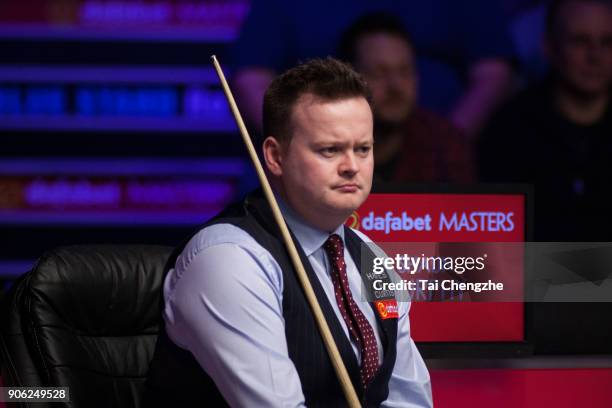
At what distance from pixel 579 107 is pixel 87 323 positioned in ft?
11.6

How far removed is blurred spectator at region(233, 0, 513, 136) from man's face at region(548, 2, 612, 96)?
252mm

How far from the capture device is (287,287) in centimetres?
175

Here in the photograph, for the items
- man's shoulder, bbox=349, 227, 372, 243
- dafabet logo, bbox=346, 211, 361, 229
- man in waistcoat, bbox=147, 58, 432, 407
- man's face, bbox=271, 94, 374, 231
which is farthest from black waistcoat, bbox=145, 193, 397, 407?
dafabet logo, bbox=346, 211, 361, 229

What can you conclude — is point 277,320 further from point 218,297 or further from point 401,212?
point 401,212

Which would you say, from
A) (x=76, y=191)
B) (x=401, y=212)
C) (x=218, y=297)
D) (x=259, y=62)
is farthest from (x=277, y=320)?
(x=76, y=191)

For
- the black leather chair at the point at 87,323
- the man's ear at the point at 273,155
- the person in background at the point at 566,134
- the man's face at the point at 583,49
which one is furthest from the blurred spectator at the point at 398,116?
the man's ear at the point at 273,155

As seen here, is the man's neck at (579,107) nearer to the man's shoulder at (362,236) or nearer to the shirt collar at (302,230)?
the man's shoulder at (362,236)

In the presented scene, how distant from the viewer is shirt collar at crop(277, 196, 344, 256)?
1865mm

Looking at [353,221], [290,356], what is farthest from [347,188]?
[353,221]

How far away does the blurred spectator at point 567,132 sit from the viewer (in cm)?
480

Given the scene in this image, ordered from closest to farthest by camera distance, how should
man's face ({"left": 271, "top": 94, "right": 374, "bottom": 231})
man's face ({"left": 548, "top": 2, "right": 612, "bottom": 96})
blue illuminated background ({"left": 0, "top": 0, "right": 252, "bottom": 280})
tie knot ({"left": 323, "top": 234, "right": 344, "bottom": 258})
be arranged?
man's face ({"left": 271, "top": 94, "right": 374, "bottom": 231}), tie knot ({"left": 323, "top": 234, "right": 344, "bottom": 258}), man's face ({"left": 548, "top": 2, "right": 612, "bottom": 96}), blue illuminated background ({"left": 0, "top": 0, "right": 252, "bottom": 280})

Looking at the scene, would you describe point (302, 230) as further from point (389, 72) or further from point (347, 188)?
point (389, 72)

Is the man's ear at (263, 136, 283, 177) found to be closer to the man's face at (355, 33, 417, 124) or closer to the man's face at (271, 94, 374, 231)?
the man's face at (271, 94, 374, 231)

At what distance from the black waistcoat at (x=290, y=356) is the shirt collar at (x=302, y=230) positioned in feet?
0.13
